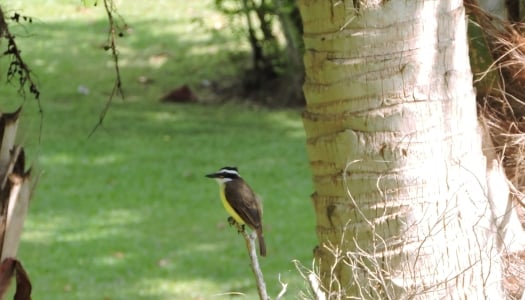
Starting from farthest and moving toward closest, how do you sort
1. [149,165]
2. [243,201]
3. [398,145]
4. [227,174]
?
1. [149,165]
2. [227,174]
3. [243,201]
4. [398,145]

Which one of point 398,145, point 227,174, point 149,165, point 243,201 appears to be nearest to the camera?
point 398,145

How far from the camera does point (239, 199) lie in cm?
512

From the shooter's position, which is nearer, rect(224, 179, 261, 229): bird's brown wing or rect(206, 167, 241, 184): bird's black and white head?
rect(224, 179, 261, 229): bird's brown wing

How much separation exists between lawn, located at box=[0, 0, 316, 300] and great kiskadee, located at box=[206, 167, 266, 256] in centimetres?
127

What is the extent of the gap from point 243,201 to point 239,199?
0.02 meters

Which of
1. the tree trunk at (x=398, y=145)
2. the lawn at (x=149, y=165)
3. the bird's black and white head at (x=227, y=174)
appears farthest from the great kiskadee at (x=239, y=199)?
the lawn at (x=149, y=165)

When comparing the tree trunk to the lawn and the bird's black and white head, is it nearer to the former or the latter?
the bird's black and white head

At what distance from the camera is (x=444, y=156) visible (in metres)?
3.86

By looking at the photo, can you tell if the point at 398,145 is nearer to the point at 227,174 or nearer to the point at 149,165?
the point at 227,174


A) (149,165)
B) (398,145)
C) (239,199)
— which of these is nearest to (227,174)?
→ (239,199)

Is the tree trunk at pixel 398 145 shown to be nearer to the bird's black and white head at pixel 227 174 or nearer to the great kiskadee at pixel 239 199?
the great kiskadee at pixel 239 199

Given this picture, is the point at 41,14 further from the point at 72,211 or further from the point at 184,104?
the point at 72,211

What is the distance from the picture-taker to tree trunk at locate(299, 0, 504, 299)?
12.4 ft

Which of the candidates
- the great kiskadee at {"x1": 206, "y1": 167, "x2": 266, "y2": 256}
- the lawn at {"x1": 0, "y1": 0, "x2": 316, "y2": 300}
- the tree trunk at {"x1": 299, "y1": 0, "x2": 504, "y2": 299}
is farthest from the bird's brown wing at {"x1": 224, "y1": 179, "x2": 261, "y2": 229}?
the lawn at {"x1": 0, "y1": 0, "x2": 316, "y2": 300}
